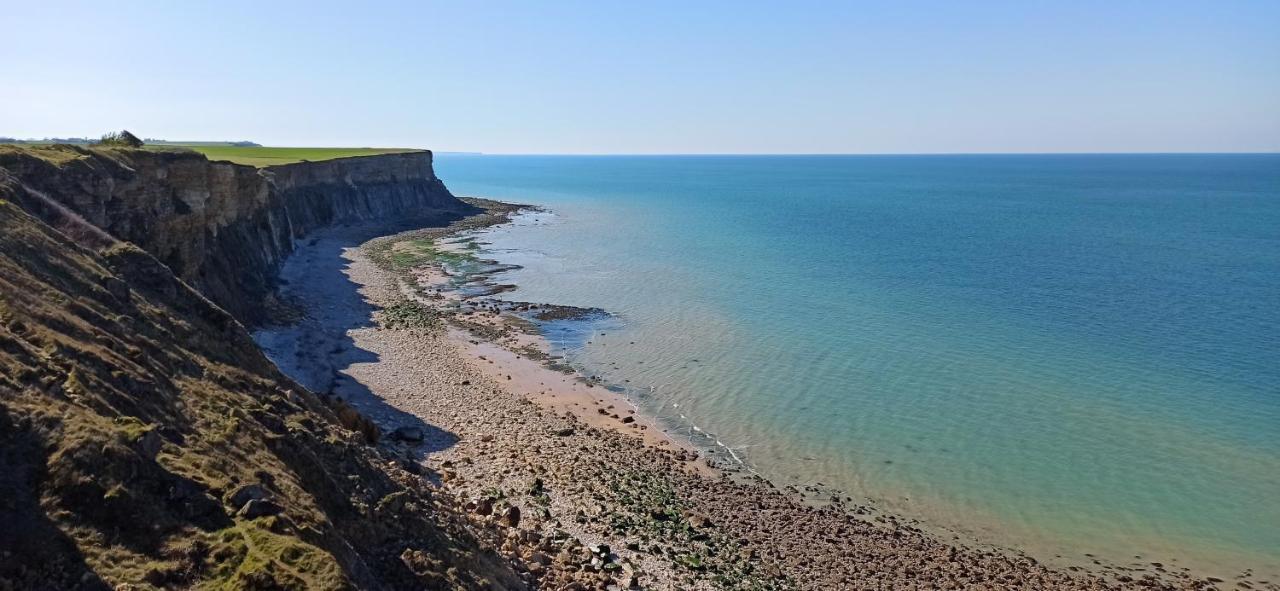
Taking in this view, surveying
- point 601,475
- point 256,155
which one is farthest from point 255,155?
point 601,475

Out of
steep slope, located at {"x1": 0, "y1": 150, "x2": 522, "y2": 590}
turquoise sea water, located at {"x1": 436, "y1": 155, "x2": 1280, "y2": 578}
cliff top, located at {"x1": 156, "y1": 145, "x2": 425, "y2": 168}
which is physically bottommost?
turquoise sea water, located at {"x1": 436, "y1": 155, "x2": 1280, "y2": 578}

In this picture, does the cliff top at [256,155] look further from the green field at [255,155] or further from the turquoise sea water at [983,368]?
the turquoise sea water at [983,368]

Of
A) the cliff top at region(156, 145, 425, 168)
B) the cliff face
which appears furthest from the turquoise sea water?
the cliff top at region(156, 145, 425, 168)

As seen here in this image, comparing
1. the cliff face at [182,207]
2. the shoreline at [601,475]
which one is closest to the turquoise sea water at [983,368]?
the shoreline at [601,475]

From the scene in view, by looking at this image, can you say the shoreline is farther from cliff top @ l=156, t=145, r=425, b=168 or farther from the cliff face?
cliff top @ l=156, t=145, r=425, b=168

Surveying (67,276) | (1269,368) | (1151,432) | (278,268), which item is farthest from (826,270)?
(67,276)

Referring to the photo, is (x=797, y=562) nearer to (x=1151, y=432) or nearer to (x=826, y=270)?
(x=1151, y=432)

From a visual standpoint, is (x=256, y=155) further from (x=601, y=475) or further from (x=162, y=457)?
(x=162, y=457)
